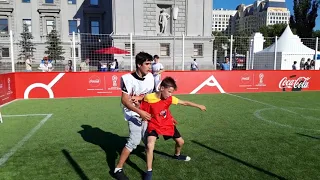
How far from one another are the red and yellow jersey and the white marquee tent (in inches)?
824

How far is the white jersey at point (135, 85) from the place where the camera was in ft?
13.3

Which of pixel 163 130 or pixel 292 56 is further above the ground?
pixel 292 56

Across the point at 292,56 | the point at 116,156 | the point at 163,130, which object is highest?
the point at 292,56

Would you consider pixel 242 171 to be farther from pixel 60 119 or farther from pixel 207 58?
pixel 207 58

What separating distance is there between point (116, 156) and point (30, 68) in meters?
11.5

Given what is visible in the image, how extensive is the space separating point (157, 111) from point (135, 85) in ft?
1.64

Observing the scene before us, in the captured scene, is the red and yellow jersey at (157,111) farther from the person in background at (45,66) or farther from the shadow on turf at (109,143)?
the person in background at (45,66)

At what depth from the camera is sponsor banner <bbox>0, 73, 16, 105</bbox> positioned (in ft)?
35.0

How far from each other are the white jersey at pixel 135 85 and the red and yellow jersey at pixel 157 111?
17 cm

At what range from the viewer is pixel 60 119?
8.22 m

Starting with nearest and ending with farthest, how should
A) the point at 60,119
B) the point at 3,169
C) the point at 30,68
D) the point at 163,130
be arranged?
the point at 163,130 < the point at 3,169 < the point at 60,119 < the point at 30,68

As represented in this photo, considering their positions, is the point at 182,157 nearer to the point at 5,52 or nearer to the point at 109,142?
the point at 109,142

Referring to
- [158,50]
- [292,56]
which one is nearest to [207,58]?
[158,50]

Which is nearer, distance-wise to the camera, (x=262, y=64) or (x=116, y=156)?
(x=116, y=156)
